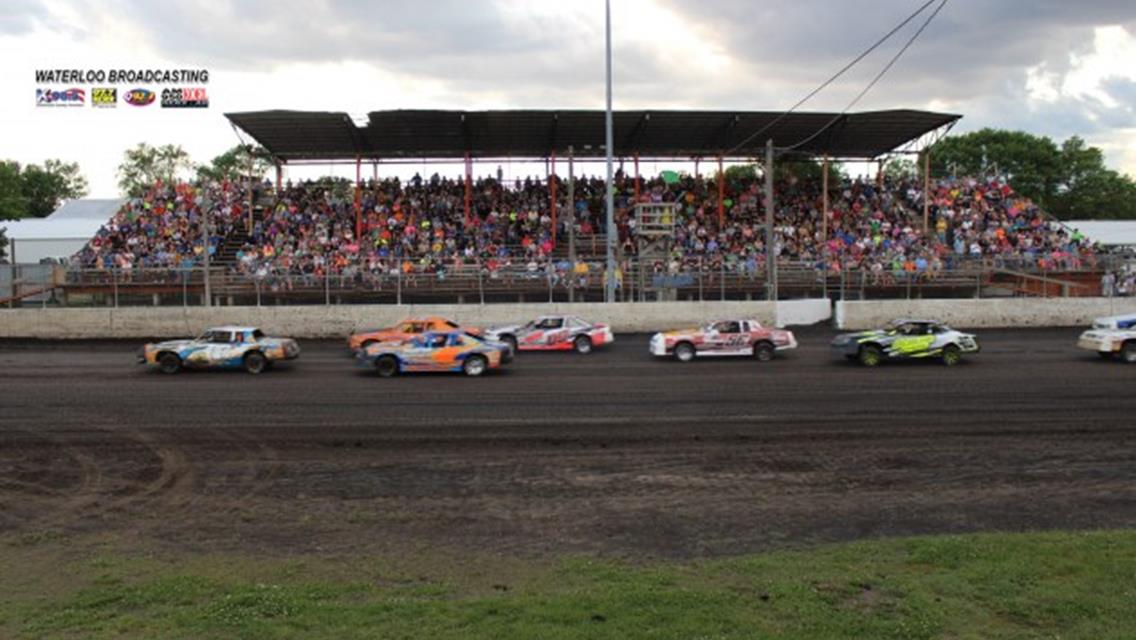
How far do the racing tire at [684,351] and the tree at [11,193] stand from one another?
78153 mm

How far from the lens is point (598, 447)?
13062 mm

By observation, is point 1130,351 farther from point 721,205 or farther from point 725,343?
point 721,205

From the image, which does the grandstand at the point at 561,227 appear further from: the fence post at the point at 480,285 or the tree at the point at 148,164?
the tree at the point at 148,164

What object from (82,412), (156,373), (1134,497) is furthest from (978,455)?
(156,373)

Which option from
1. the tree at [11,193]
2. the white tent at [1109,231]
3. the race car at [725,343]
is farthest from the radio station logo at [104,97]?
the white tent at [1109,231]

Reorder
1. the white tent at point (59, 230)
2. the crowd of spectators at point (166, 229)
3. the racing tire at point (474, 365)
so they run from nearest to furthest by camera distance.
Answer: the racing tire at point (474, 365) → the crowd of spectators at point (166, 229) → the white tent at point (59, 230)

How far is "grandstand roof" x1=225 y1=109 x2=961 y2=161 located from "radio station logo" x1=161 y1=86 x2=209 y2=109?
188cm

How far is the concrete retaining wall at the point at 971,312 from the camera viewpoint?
102ft

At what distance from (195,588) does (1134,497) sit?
10.2 metres

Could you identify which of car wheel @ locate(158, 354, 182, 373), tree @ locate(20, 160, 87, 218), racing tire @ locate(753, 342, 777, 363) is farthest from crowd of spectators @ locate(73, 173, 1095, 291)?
tree @ locate(20, 160, 87, 218)

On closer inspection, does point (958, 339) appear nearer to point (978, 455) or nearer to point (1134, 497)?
point (978, 455)

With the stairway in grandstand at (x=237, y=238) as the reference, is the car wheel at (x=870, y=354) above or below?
below

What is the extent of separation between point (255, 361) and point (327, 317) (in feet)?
27.1

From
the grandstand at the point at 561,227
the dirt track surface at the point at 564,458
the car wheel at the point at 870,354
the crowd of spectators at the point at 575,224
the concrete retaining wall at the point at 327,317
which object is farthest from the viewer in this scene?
the crowd of spectators at the point at 575,224
